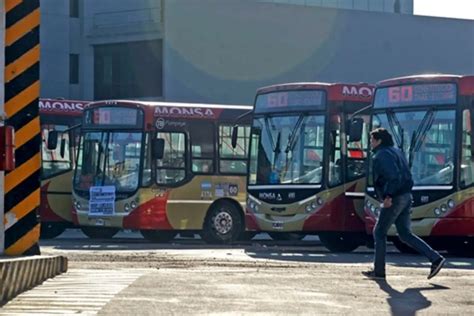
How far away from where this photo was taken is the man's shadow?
33.6 ft

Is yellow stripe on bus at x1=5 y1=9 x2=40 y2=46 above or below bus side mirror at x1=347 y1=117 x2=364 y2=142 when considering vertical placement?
above

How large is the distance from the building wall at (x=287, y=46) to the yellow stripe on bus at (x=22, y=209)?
3528 centimetres

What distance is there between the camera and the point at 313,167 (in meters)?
22.5

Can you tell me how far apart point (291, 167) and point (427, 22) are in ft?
101

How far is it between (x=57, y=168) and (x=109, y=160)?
6.66 feet

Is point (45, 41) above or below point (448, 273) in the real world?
above

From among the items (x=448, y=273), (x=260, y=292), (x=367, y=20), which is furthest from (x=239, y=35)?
(x=260, y=292)

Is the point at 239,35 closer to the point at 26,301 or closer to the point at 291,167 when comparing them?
the point at 291,167

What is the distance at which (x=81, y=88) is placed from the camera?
51.7m

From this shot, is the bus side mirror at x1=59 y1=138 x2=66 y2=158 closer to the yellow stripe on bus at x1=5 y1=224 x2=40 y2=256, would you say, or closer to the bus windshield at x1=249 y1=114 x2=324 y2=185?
the bus windshield at x1=249 y1=114 x2=324 y2=185

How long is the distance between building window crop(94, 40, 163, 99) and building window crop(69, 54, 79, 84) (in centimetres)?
110

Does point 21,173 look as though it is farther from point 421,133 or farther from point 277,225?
point 277,225

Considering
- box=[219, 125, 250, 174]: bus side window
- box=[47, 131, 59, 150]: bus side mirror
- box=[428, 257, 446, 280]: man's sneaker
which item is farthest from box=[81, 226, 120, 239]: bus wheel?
box=[428, 257, 446, 280]: man's sneaker

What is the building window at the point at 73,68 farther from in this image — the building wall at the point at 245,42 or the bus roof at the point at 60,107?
the bus roof at the point at 60,107
